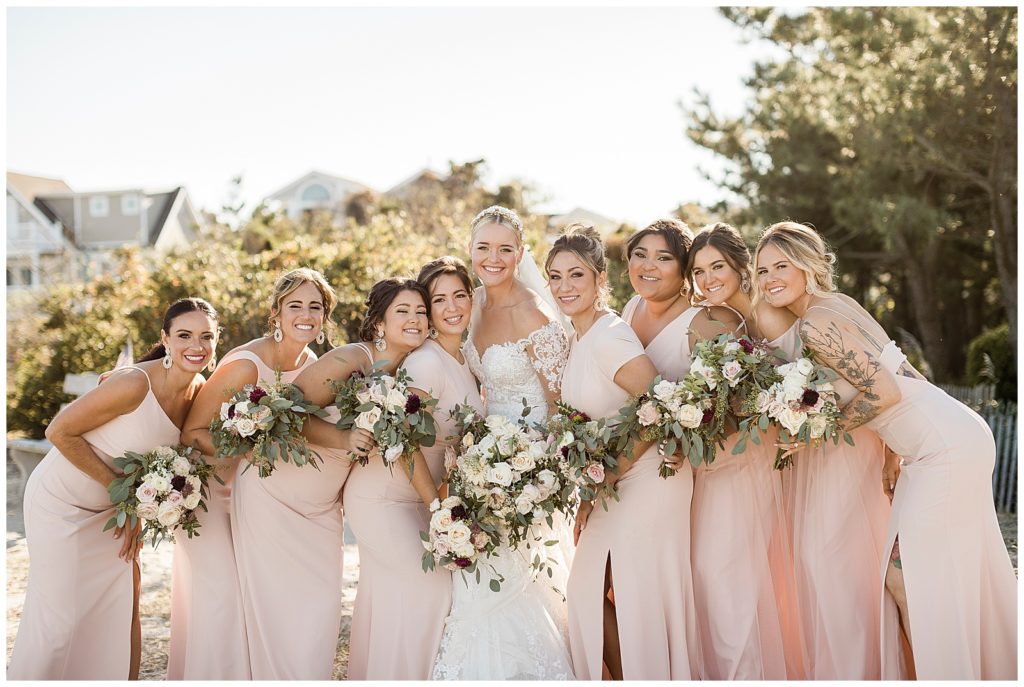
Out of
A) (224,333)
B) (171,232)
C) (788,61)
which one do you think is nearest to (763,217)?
(788,61)

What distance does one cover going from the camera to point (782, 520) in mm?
5656

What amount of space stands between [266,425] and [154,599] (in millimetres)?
4343

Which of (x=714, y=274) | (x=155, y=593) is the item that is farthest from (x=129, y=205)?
(x=714, y=274)

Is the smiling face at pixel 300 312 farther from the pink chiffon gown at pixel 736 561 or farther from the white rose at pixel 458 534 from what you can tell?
the pink chiffon gown at pixel 736 561

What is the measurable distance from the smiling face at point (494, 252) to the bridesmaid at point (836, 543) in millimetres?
1606

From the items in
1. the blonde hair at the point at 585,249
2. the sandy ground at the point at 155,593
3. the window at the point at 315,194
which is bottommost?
the sandy ground at the point at 155,593

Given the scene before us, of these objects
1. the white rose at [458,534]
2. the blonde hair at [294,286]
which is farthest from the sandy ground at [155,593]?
the blonde hair at [294,286]

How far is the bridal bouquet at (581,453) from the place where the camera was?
205 inches

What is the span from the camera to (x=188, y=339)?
18.2ft

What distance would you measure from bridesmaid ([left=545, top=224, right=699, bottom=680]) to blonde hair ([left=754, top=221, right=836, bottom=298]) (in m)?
0.99

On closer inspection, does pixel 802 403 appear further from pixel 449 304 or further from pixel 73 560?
pixel 73 560

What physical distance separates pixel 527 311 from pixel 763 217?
14.5m

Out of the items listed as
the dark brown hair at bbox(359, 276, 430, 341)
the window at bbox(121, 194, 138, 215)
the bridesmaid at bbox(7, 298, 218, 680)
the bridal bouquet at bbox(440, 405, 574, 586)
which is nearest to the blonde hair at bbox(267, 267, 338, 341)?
the dark brown hair at bbox(359, 276, 430, 341)

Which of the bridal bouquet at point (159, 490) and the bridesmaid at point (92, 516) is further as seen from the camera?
the bridesmaid at point (92, 516)
